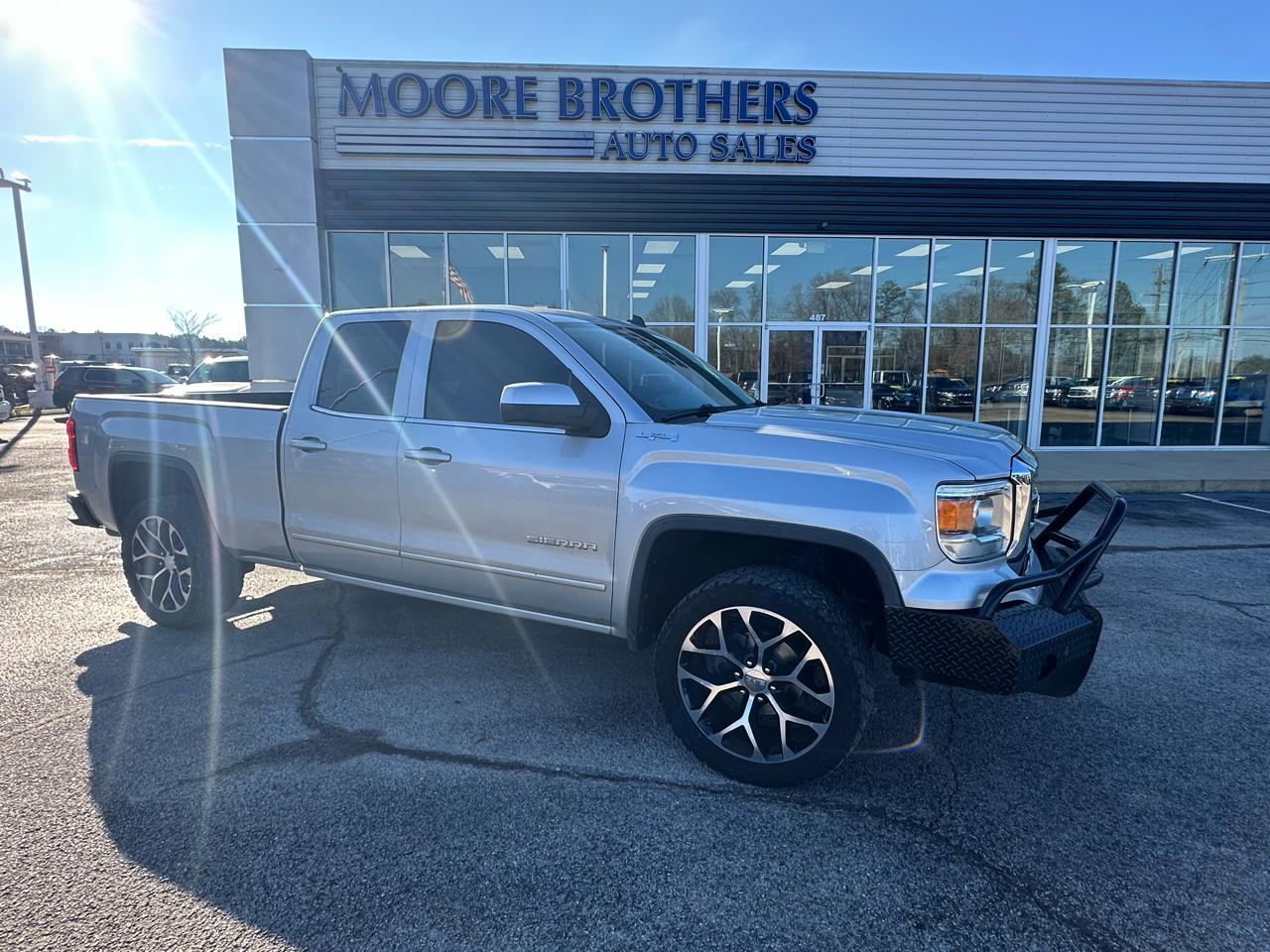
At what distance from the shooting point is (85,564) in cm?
609

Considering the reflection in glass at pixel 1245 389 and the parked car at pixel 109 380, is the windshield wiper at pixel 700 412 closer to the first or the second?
the reflection in glass at pixel 1245 389

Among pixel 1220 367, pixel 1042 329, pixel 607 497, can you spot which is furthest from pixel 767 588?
pixel 1220 367

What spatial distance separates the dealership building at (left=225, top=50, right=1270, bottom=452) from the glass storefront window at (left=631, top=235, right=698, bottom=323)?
39 millimetres

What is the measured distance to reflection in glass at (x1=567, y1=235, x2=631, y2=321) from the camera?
42.8 ft

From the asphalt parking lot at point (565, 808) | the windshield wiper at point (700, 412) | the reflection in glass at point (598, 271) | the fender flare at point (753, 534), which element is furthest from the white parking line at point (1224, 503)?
the reflection in glass at point (598, 271)

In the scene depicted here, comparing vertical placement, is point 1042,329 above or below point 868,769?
above

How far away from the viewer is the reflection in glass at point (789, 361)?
528 inches

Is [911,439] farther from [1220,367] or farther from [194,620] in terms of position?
[1220,367]

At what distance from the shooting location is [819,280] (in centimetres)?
1341

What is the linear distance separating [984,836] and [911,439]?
1479 millimetres

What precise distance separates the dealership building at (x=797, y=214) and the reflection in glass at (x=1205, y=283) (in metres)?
0.04

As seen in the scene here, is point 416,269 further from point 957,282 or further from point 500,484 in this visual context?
point 500,484

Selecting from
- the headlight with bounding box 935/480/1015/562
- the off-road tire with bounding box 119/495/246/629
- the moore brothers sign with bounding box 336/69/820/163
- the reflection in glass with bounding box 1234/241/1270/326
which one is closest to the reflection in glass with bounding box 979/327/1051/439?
the reflection in glass with bounding box 1234/241/1270/326

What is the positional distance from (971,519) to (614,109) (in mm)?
12156
